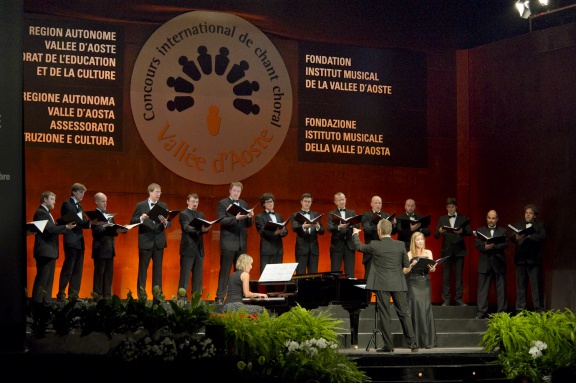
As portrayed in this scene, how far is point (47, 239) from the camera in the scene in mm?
9500

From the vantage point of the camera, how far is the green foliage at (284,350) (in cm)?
701

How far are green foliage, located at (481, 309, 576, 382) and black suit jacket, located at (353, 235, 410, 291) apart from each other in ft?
3.62

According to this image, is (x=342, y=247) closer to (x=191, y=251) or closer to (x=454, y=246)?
(x=454, y=246)

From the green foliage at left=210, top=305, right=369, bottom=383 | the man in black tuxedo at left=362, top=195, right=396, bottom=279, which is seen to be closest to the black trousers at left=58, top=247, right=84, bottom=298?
the green foliage at left=210, top=305, right=369, bottom=383

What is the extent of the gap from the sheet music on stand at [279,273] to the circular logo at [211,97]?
3.07 metres


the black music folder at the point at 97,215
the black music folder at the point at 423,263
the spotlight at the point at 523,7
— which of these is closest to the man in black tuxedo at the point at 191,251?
the black music folder at the point at 97,215

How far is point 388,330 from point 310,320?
1732mm

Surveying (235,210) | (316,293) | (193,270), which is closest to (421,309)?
(316,293)

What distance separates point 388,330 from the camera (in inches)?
358

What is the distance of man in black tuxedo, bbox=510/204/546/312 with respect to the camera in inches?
439

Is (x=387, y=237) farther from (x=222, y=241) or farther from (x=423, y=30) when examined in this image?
(x=423, y=30)

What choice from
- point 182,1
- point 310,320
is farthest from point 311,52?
point 310,320

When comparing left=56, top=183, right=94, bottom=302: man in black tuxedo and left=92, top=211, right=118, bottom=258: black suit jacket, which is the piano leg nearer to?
left=92, top=211, right=118, bottom=258: black suit jacket

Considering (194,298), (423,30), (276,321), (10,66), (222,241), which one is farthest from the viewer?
(423,30)
